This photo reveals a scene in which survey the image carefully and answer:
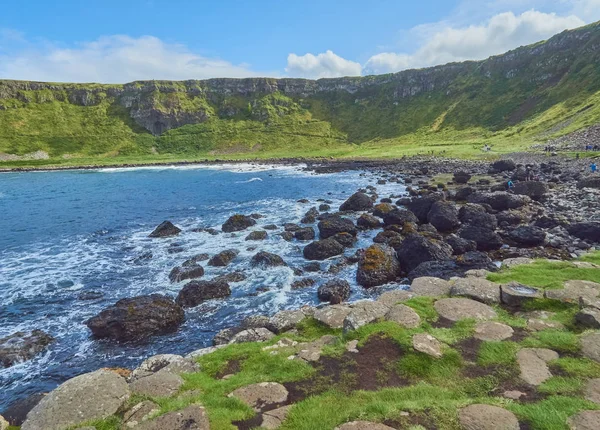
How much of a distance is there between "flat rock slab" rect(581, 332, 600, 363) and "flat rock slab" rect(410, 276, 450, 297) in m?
4.73

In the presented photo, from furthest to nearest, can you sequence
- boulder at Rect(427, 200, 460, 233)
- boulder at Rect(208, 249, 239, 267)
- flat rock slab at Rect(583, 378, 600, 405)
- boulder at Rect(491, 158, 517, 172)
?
boulder at Rect(491, 158, 517, 172) < boulder at Rect(427, 200, 460, 233) < boulder at Rect(208, 249, 239, 267) < flat rock slab at Rect(583, 378, 600, 405)

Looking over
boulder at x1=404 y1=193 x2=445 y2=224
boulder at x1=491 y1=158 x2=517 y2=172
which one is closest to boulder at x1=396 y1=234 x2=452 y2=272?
boulder at x1=404 y1=193 x2=445 y2=224

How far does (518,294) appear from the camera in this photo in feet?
39.5

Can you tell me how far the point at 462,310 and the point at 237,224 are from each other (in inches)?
1134

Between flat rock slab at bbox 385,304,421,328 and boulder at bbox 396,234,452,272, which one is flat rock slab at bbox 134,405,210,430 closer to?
flat rock slab at bbox 385,304,421,328

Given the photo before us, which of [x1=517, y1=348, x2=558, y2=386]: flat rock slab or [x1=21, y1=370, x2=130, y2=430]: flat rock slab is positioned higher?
[x1=517, y1=348, x2=558, y2=386]: flat rock slab

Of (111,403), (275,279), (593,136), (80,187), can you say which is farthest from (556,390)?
(593,136)

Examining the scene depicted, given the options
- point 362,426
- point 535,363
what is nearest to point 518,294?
point 535,363

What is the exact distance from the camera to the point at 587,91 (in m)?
118

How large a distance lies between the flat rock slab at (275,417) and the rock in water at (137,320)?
12622 millimetres

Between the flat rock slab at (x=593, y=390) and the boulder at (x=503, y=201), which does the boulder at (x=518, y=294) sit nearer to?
the flat rock slab at (x=593, y=390)

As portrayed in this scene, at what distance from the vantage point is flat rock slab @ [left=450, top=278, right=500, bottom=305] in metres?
12.5

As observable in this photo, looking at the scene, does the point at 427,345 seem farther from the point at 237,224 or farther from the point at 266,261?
the point at 237,224

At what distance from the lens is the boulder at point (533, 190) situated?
39594mm
